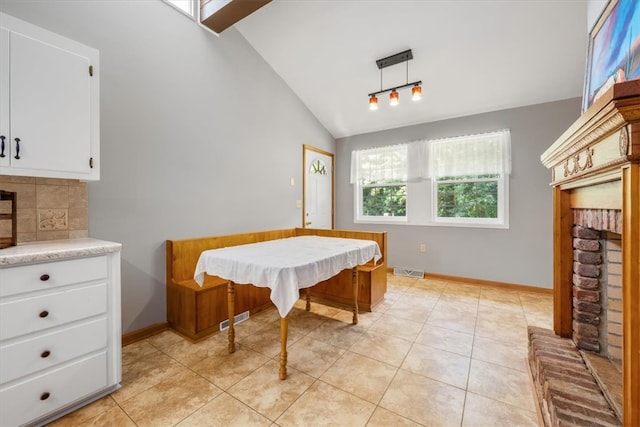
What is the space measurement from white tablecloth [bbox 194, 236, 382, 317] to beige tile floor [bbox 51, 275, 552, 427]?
1.85ft

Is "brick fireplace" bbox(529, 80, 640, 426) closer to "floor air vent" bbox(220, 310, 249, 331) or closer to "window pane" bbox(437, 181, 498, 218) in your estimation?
"window pane" bbox(437, 181, 498, 218)

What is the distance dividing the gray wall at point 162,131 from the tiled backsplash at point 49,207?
8cm

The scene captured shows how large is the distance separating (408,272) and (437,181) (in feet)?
5.07

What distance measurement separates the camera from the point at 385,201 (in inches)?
184

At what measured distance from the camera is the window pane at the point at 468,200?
378cm

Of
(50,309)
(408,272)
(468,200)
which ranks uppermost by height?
(468,200)

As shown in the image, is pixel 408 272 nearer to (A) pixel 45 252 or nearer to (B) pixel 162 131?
(B) pixel 162 131

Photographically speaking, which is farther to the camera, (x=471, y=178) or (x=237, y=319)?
(x=471, y=178)

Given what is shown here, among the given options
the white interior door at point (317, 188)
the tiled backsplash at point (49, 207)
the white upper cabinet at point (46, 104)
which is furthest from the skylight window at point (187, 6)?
the white interior door at point (317, 188)

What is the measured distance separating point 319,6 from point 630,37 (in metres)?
2.50

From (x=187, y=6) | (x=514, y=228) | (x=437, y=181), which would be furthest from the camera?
(x=437, y=181)

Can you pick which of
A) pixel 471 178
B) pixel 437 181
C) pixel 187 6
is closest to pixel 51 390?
pixel 187 6

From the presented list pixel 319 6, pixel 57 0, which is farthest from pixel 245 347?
pixel 319 6

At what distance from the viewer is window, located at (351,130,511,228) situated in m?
3.70
